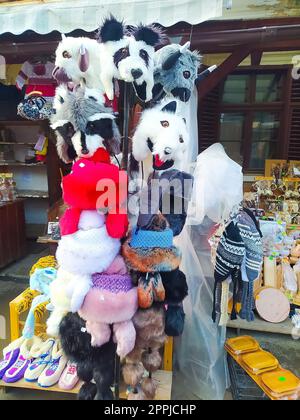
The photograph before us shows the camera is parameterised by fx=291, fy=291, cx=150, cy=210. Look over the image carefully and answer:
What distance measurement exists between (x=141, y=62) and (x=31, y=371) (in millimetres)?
2001

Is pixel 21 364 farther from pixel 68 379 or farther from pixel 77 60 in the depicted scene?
pixel 77 60

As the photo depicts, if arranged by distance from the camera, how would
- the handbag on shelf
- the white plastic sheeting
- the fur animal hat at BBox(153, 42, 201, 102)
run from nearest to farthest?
the fur animal hat at BBox(153, 42, 201, 102) → the white plastic sheeting → the handbag on shelf

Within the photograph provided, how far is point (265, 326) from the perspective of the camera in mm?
2582

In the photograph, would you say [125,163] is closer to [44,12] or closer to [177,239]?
[177,239]

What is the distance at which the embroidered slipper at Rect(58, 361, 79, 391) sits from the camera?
6.08 feet

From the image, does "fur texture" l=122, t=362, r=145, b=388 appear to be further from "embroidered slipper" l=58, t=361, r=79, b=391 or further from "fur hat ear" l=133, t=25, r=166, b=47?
"fur hat ear" l=133, t=25, r=166, b=47

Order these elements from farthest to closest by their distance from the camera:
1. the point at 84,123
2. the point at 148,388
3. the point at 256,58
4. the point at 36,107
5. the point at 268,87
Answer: the point at 268,87 < the point at 256,58 < the point at 36,107 < the point at 148,388 < the point at 84,123

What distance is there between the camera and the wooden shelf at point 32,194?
15.5 ft

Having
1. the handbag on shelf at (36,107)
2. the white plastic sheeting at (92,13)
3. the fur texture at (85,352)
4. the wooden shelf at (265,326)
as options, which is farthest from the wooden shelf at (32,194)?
the fur texture at (85,352)

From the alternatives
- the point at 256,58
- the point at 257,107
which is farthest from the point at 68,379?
the point at 257,107

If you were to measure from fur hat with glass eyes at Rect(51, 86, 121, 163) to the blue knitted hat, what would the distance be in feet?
1.36

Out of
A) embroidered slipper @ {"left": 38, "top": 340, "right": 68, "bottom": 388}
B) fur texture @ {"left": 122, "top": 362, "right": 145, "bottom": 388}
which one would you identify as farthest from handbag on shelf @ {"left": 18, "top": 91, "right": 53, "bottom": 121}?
fur texture @ {"left": 122, "top": 362, "right": 145, "bottom": 388}

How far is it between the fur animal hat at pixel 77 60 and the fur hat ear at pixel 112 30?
13 centimetres

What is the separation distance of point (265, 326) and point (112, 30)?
8.33 feet
